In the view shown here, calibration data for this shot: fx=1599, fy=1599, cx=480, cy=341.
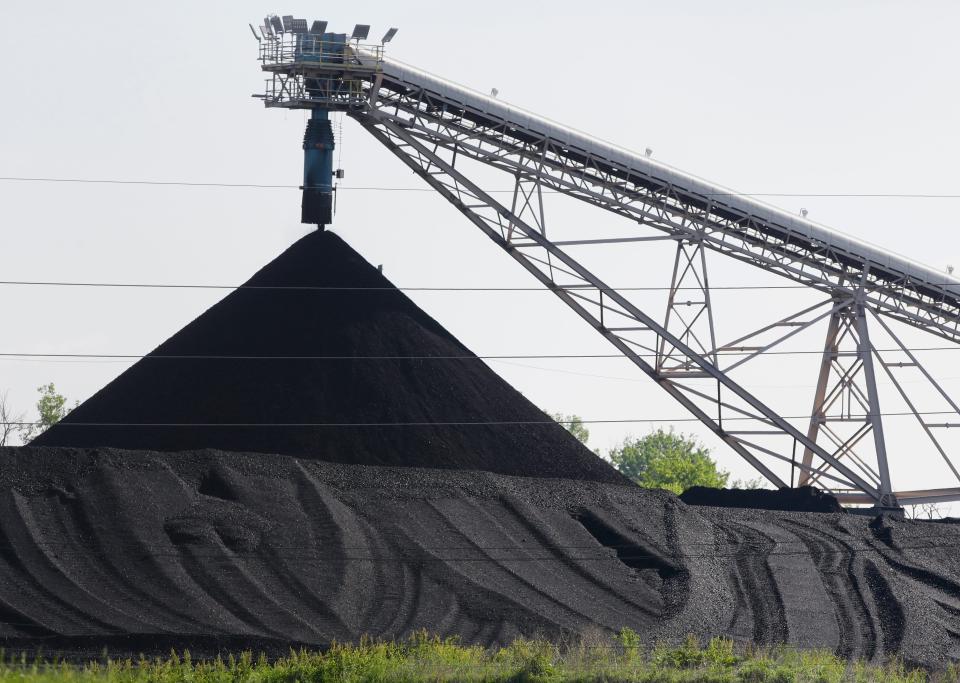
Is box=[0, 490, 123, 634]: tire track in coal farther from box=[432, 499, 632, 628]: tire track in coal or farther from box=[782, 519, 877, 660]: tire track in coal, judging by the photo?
box=[782, 519, 877, 660]: tire track in coal

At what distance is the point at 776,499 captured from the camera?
139 feet

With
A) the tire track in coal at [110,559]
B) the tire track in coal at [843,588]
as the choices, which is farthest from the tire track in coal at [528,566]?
the tire track in coal at [110,559]

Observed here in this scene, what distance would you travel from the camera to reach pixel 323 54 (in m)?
40.4

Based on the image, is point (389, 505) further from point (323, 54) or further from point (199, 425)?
point (323, 54)

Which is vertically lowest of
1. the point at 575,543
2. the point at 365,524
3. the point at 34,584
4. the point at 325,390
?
the point at 34,584

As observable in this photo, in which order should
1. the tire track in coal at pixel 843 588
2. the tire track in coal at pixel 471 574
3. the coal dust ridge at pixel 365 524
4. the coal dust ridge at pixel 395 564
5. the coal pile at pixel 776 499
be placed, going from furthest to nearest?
the coal pile at pixel 776 499
the tire track in coal at pixel 843 588
the tire track in coal at pixel 471 574
the coal dust ridge at pixel 365 524
the coal dust ridge at pixel 395 564

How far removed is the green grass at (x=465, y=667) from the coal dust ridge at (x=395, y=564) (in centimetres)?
115

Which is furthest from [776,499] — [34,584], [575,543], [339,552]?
[34,584]

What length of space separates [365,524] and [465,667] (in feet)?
25.0

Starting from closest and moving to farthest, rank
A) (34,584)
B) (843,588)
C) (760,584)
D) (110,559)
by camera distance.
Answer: (34,584) < (110,559) < (760,584) < (843,588)

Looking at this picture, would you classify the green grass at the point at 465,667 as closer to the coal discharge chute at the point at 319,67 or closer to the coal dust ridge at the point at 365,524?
the coal dust ridge at the point at 365,524

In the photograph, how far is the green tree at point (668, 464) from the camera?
9106cm

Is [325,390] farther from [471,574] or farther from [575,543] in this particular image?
[471,574]

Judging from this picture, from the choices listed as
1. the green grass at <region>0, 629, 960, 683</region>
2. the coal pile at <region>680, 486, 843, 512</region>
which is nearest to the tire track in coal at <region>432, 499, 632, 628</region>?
the green grass at <region>0, 629, 960, 683</region>
